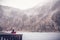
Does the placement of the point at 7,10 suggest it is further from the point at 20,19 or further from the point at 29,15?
the point at 29,15

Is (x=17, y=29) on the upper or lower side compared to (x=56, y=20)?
lower

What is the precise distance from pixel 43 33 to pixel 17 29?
459 mm

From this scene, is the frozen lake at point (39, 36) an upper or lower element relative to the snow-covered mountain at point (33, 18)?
lower

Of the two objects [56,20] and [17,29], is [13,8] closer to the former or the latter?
[17,29]

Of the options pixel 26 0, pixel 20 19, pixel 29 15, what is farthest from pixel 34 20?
pixel 26 0

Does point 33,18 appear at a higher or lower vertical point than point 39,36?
higher

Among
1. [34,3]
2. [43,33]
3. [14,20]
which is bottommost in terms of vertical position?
[43,33]

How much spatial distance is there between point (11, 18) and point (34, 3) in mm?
485

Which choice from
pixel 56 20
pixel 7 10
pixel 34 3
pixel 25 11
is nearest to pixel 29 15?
pixel 25 11

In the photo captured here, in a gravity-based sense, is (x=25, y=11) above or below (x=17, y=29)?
above

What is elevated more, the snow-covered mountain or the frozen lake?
the snow-covered mountain

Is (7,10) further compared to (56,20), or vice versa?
(56,20)

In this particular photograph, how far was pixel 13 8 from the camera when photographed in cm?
191

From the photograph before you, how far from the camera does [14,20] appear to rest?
1.91m
